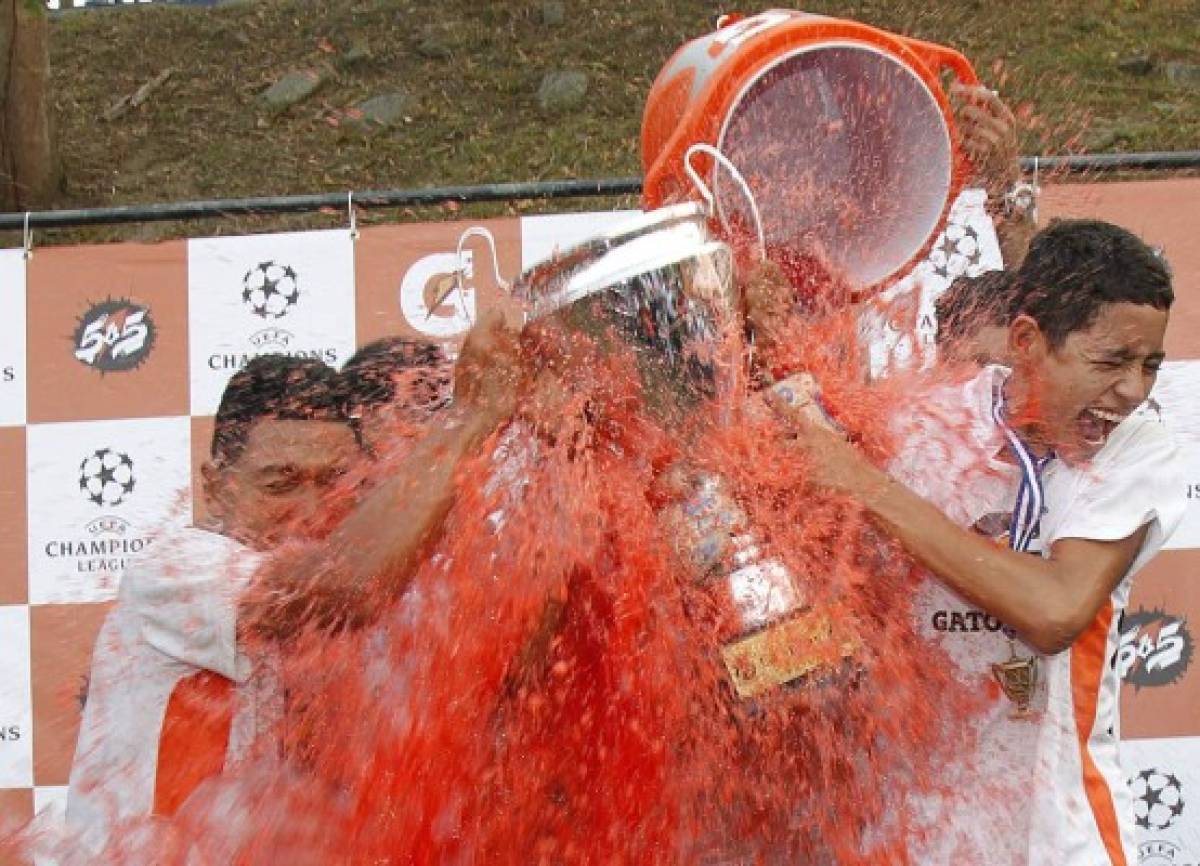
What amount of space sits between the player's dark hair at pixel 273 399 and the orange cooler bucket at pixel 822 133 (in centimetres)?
83

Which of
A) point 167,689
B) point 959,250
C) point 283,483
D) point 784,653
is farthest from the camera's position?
point 959,250

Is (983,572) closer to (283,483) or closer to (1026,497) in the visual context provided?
(1026,497)

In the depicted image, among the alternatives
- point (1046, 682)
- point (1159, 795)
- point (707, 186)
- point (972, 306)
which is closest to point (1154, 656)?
point (1159, 795)

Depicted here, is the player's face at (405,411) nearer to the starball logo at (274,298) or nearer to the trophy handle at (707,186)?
the trophy handle at (707,186)

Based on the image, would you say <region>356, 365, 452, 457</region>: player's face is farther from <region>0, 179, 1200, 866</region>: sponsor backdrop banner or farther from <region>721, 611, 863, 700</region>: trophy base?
<region>0, 179, 1200, 866</region>: sponsor backdrop banner

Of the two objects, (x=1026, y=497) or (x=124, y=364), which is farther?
(x=124, y=364)

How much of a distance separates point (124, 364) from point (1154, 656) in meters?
3.03

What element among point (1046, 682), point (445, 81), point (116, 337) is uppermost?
point (445, 81)

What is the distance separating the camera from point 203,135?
8875 millimetres

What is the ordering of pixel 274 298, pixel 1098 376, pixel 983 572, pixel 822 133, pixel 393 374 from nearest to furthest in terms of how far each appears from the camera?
pixel 983 572 < pixel 1098 376 < pixel 822 133 < pixel 393 374 < pixel 274 298

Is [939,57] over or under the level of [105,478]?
over

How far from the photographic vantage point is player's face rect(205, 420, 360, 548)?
2693 mm

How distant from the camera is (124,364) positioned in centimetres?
439

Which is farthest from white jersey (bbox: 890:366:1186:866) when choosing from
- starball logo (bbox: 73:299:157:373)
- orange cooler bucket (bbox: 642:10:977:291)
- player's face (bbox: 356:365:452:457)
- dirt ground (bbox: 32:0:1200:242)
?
dirt ground (bbox: 32:0:1200:242)
